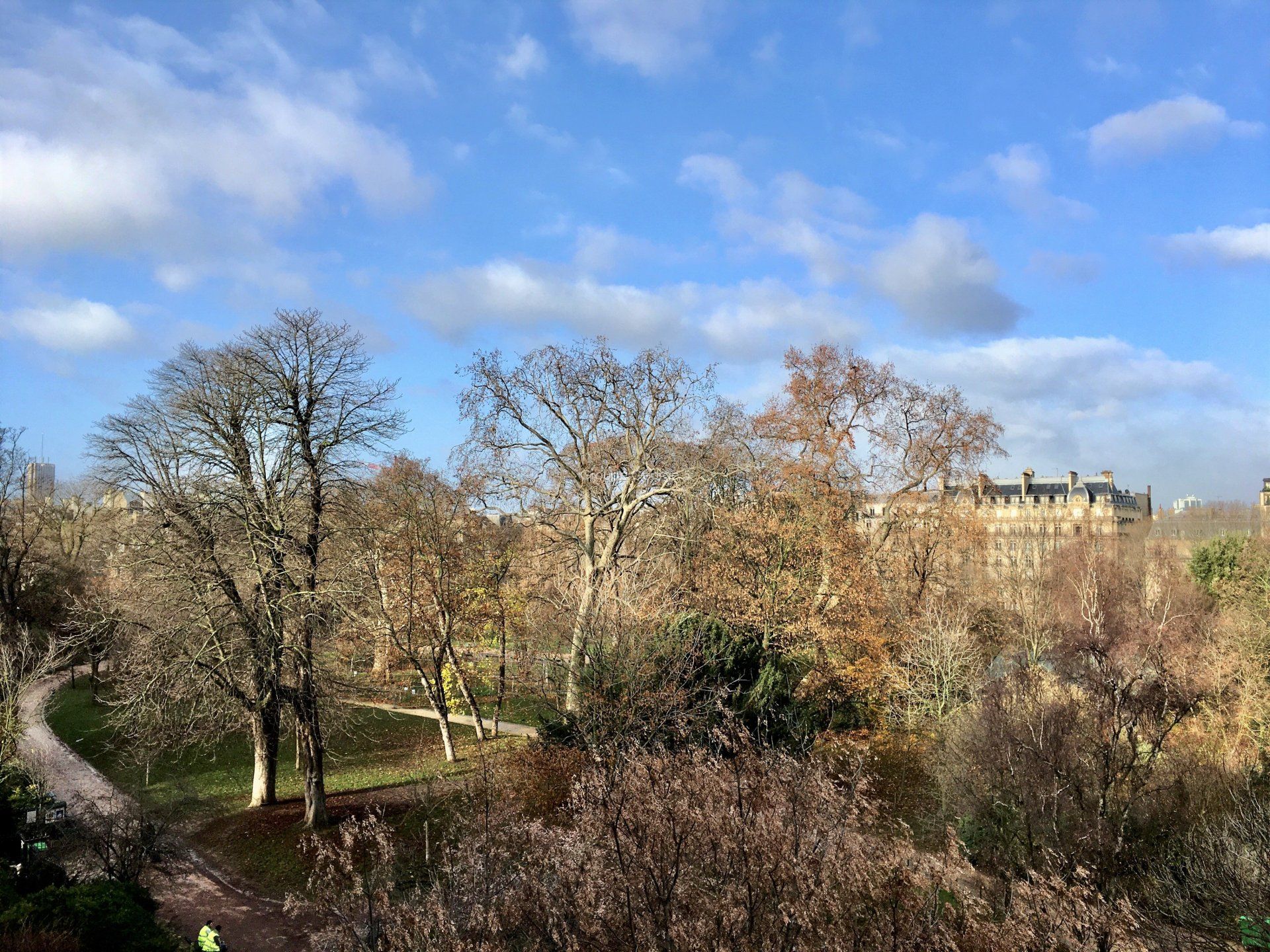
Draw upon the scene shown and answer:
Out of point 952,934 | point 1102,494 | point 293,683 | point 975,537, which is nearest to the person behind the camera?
point 952,934

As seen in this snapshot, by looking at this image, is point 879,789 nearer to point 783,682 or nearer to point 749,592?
point 783,682

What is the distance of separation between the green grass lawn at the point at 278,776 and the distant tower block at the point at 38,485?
11469mm

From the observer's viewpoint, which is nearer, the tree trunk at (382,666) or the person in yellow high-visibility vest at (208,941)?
the person in yellow high-visibility vest at (208,941)

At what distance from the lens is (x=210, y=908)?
15.0 metres

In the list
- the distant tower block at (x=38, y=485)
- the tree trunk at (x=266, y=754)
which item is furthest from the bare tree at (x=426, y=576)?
the distant tower block at (x=38, y=485)

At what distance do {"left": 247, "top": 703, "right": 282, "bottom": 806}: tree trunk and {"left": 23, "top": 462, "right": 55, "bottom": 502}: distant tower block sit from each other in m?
22.6

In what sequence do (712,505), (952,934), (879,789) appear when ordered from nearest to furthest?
(952,934) < (879,789) < (712,505)

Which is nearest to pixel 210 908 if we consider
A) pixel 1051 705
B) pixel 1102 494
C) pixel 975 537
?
pixel 1051 705

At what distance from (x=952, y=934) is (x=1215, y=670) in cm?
1835

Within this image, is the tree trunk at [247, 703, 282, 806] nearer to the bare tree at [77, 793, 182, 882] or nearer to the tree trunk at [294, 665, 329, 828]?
the tree trunk at [294, 665, 329, 828]

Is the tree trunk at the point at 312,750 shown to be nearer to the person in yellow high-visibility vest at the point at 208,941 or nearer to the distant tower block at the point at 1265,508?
the person in yellow high-visibility vest at the point at 208,941

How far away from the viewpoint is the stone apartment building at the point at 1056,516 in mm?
49625

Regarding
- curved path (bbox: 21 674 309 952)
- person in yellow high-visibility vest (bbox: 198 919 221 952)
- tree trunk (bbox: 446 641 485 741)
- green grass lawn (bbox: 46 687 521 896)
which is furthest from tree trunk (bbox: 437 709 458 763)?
person in yellow high-visibility vest (bbox: 198 919 221 952)

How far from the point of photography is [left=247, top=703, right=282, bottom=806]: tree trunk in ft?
64.3
